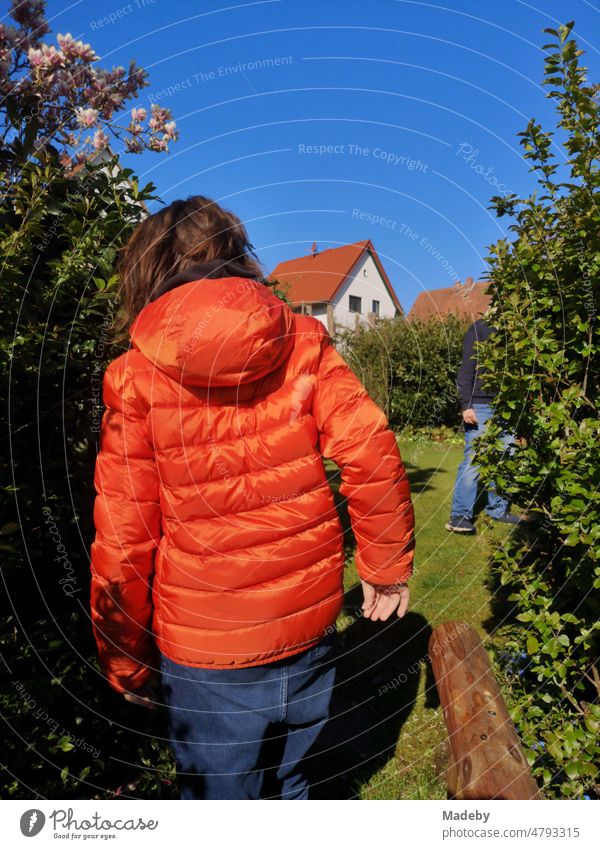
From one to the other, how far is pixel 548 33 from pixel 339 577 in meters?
2.40

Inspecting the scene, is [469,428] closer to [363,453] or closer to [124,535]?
[363,453]

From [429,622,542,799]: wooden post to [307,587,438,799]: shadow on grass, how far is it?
0.72 meters

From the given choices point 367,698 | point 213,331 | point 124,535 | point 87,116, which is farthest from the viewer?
point 367,698

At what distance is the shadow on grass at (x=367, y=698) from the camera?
2.76 meters

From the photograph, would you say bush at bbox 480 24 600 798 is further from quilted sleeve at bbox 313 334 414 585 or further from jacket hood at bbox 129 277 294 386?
jacket hood at bbox 129 277 294 386

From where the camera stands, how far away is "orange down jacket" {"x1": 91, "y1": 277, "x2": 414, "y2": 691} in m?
1.60

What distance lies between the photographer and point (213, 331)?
1.39 meters

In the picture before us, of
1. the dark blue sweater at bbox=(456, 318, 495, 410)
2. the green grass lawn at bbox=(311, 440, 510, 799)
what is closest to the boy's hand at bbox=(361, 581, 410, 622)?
the green grass lawn at bbox=(311, 440, 510, 799)

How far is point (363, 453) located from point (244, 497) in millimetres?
396

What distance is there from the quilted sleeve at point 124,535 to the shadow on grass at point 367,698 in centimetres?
128

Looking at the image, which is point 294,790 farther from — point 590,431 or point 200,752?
point 590,431

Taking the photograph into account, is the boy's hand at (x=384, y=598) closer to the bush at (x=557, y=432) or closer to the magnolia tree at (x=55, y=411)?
the bush at (x=557, y=432)

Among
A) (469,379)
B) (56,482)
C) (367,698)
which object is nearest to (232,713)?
(56,482)
